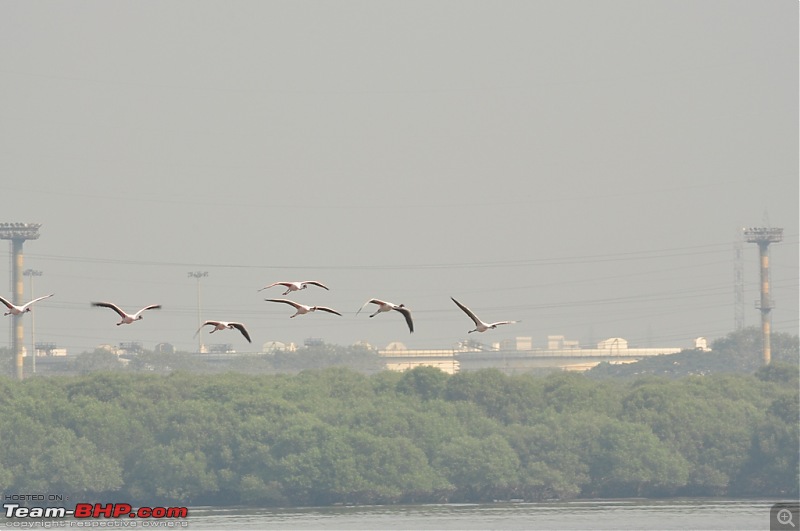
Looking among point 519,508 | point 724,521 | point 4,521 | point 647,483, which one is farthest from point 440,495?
point 4,521

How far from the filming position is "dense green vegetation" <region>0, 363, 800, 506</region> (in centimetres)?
13875

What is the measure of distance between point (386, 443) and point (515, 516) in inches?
717

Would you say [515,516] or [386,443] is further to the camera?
[386,443]

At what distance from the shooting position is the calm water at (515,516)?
4729 inches

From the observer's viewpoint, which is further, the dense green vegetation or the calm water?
the dense green vegetation

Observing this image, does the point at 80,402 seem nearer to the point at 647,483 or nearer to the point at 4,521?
the point at 4,521

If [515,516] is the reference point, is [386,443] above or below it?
above

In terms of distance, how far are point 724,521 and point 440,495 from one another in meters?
30.3

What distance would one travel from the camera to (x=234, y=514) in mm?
131250

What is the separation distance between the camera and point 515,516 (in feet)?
418

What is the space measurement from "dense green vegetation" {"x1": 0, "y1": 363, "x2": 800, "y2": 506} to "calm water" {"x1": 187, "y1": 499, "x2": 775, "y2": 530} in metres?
3.59

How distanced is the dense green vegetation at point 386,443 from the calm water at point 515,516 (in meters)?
3.59

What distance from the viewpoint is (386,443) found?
141 metres

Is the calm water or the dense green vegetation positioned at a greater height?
the dense green vegetation
